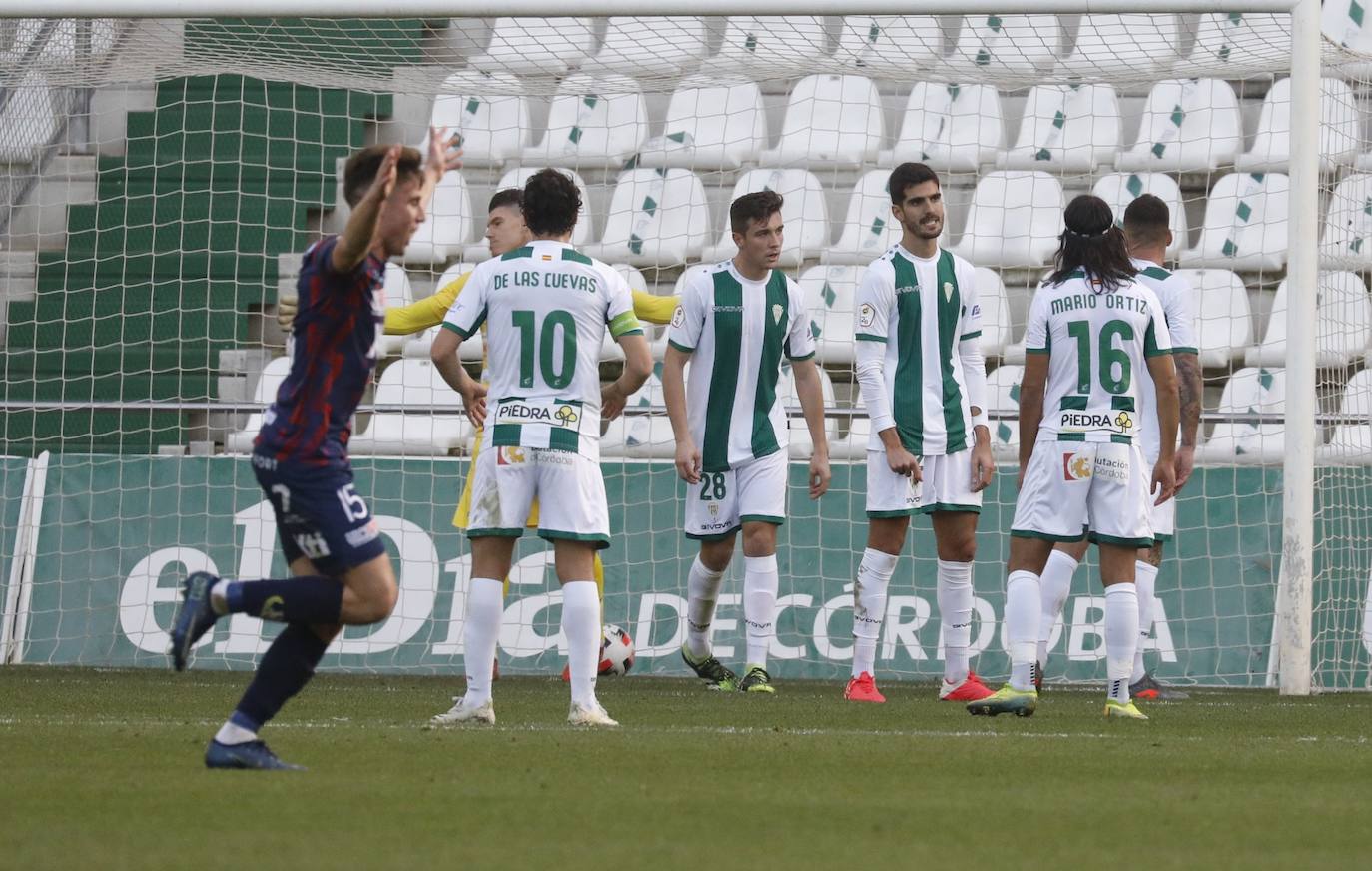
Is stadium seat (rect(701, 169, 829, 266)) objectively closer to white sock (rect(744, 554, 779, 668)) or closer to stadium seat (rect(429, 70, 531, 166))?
stadium seat (rect(429, 70, 531, 166))

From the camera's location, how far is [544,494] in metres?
6.32

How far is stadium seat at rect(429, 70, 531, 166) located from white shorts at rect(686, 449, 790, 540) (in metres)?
4.26

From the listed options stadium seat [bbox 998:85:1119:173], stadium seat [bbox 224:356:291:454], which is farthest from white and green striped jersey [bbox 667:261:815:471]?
stadium seat [bbox 998:85:1119:173]

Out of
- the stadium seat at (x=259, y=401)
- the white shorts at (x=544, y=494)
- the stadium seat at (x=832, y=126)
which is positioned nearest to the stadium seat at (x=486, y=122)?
the stadium seat at (x=832, y=126)

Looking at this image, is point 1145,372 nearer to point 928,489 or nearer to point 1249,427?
point 928,489

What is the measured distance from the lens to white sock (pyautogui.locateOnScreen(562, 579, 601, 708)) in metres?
6.22

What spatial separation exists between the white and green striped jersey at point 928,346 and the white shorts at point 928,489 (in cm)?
6

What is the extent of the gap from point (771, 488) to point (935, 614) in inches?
74.5

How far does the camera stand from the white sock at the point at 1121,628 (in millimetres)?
6797

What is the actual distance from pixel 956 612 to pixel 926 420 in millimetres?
865

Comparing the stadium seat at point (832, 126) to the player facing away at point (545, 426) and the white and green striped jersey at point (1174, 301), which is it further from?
the player facing away at point (545, 426)

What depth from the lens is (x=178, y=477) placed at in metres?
10.1

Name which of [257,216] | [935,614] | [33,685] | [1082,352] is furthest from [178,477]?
[1082,352]

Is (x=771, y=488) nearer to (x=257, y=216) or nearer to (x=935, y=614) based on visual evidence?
(x=935, y=614)
